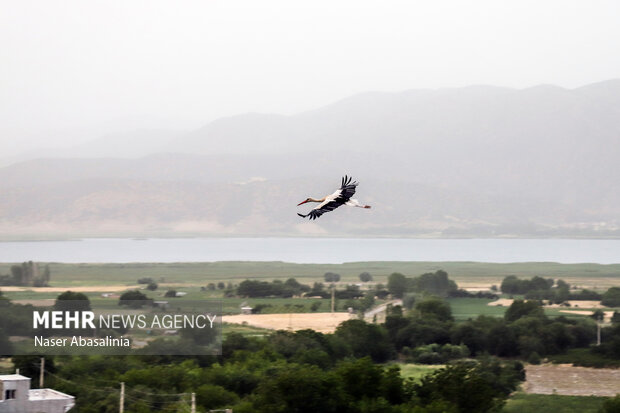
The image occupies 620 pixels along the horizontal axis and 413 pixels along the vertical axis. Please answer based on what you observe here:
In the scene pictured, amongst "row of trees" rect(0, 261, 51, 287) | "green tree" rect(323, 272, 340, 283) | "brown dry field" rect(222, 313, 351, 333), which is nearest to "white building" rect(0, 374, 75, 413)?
"brown dry field" rect(222, 313, 351, 333)

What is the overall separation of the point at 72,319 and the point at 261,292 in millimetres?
38681

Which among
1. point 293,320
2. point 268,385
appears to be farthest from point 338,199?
point 293,320

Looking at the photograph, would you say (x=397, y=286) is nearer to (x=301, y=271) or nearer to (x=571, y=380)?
(x=301, y=271)

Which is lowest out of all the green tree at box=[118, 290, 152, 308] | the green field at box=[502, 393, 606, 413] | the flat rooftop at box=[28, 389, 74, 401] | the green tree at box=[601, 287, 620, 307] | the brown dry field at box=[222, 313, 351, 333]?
the green field at box=[502, 393, 606, 413]

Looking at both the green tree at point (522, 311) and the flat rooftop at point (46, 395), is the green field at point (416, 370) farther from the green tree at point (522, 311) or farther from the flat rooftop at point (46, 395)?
the flat rooftop at point (46, 395)

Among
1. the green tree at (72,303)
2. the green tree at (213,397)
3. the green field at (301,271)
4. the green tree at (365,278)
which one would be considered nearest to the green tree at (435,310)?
the green tree at (72,303)

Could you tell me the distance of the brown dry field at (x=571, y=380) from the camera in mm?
48844

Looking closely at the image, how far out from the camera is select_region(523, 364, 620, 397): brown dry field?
48.8 meters

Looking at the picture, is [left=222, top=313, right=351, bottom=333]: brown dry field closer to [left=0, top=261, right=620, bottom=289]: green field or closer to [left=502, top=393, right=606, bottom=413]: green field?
Result: [left=502, top=393, right=606, bottom=413]: green field

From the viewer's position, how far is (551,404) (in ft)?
143

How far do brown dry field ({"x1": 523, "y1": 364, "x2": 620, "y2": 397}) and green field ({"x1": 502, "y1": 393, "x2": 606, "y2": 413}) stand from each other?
2016mm

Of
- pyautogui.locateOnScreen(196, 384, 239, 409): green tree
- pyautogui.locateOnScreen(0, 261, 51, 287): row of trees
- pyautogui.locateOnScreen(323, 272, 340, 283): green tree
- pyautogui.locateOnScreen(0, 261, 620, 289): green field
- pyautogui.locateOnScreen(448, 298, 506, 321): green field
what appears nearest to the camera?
pyautogui.locateOnScreen(196, 384, 239, 409): green tree

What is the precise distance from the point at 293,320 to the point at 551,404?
33470 mm

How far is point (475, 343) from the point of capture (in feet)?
204
